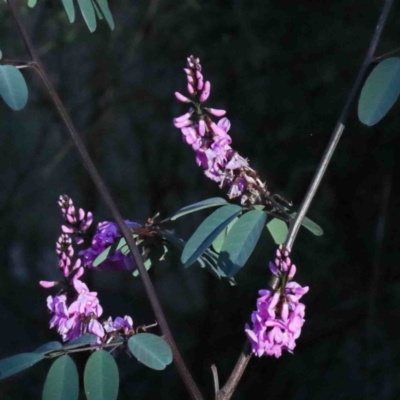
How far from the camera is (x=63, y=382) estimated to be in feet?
2.72

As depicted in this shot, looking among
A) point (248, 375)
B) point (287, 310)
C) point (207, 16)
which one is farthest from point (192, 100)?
point (248, 375)

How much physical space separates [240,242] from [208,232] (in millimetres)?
48

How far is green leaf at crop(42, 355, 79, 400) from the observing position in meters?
0.83

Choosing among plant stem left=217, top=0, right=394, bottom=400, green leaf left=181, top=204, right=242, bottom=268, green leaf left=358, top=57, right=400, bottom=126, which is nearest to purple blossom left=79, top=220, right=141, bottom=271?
green leaf left=181, top=204, right=242, bottom=268

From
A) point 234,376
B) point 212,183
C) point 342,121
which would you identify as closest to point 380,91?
point 342,121

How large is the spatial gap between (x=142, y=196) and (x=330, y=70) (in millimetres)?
729

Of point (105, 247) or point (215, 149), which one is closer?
point (215, 149)

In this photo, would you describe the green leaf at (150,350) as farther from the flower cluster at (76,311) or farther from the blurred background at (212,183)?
the blurred background at (212,183)

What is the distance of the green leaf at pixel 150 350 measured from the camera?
80 centimetres

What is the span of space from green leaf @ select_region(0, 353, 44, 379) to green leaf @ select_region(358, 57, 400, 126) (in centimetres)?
52

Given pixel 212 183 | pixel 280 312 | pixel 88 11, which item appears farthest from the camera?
pixel 212 183

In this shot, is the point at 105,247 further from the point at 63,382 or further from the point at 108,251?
the point at 63,382

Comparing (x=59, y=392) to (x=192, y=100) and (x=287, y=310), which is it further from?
(x=192, y=100)

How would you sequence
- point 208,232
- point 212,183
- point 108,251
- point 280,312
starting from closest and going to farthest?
point 280,312 → point 208,232 → point 108,251 → point 212,183
